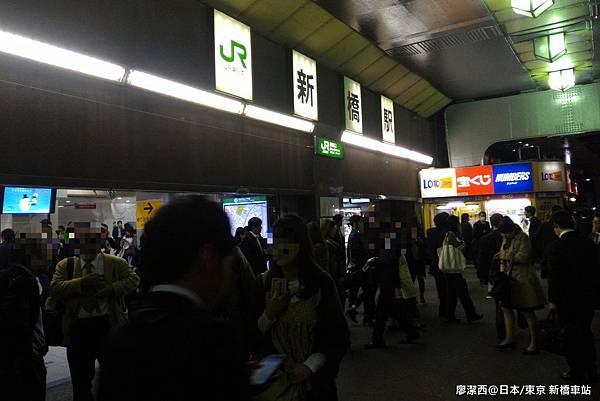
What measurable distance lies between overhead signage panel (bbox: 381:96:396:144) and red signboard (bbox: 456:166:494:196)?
279 cm

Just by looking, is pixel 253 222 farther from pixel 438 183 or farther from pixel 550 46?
pixel 438 183

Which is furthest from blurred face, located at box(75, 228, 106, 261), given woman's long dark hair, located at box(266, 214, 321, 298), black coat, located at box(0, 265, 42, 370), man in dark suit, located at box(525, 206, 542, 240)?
man in dark suit, located at box(525, 206, 542, 240)

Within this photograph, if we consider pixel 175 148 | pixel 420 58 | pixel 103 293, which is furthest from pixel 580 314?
pixel 420 58

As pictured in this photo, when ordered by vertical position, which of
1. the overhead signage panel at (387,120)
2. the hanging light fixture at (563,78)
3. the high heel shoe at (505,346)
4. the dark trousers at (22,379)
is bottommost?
the high heel shoe at (505,346)

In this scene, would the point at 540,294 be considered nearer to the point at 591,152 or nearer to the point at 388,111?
the point at 388,111

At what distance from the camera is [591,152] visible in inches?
1021

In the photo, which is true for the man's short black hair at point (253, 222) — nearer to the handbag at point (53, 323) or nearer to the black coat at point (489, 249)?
the black coat at point (489, 249)

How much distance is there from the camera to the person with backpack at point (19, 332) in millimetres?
2732

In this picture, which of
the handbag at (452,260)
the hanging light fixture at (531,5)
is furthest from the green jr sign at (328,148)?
the hanging light fixture at (531,5)

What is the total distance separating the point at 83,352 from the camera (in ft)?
12.6

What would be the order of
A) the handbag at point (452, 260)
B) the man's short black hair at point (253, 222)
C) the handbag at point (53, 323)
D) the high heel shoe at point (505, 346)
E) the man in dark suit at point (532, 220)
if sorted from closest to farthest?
the handbag at point (53, 323) < the high heel shoe at point (505, 346) < the handbag at point (452, 260) < the man's short black hair at point (253, 222) < the man in dark suit at point (532, 220)

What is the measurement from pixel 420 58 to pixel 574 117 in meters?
6.18

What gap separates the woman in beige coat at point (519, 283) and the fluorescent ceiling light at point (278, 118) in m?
4.64

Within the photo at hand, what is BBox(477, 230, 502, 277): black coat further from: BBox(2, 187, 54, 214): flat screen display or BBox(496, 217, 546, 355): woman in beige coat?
BBox(2, 187, 54, 214): flat screen display
